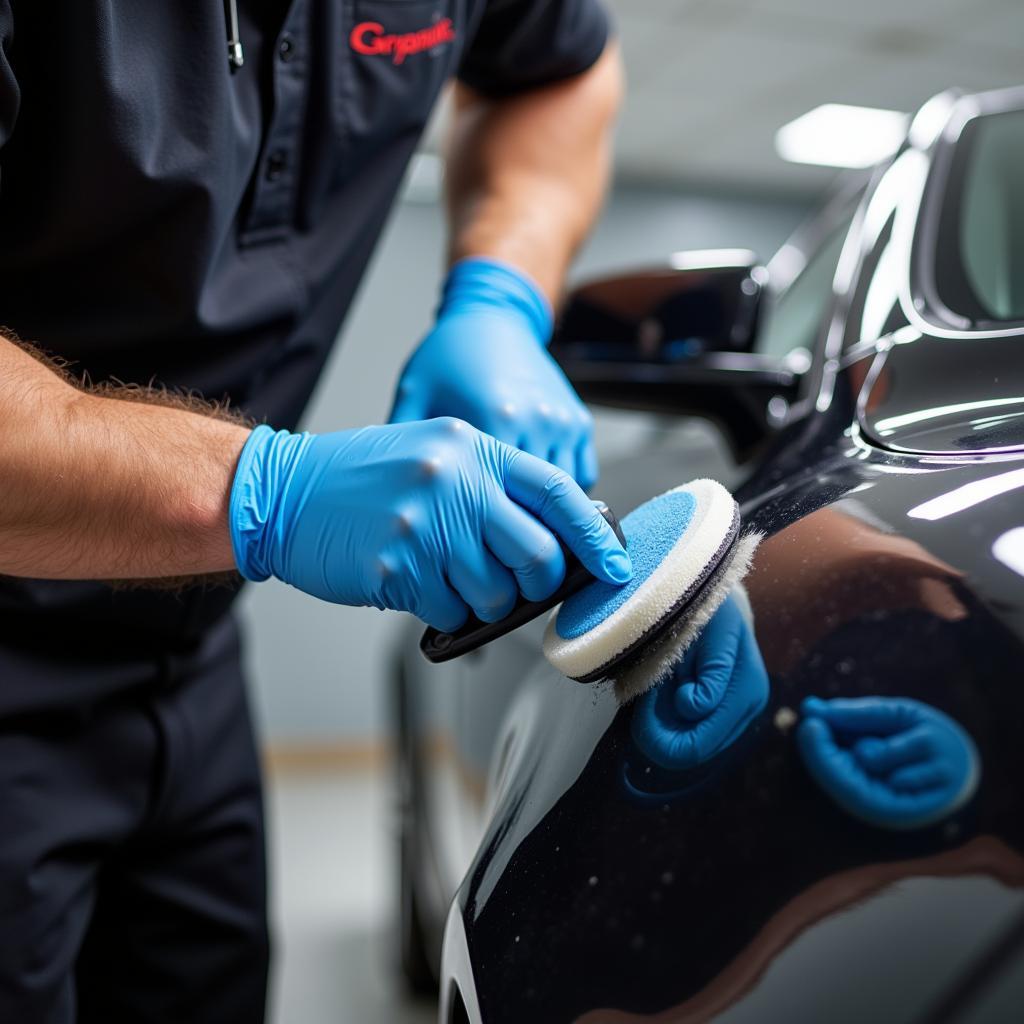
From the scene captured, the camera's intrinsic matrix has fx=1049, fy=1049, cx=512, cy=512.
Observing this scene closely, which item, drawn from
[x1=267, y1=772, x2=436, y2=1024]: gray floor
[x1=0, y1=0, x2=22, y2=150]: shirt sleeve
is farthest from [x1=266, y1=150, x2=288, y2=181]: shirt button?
[x1=267, y1=772, x2=436, y2=1024]: gray floor

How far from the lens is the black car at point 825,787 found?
0.42 metres

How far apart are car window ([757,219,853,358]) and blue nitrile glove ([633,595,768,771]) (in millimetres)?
788

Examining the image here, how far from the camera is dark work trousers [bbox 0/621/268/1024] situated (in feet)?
2.92

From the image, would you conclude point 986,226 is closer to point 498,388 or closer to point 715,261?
A: point 715,261

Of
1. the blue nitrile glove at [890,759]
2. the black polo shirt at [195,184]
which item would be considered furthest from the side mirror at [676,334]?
the blue nitrile glove at [890,759]

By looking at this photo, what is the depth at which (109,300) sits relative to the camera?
856 mm

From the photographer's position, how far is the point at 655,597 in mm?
565

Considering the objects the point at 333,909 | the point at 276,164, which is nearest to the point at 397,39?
the point at 276,164

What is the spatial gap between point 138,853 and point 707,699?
29.2 inches

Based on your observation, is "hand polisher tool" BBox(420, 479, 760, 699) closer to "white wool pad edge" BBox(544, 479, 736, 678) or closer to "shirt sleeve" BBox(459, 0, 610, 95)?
"white wool pad edge" BBox(544, 479, 736, 678)

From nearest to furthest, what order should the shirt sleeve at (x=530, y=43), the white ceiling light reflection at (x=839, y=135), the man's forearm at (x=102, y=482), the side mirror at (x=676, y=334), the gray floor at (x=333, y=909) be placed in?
the man's forearm at (x=102, y=482)
the side mirror at (x=676, y=334)
the shirt sleeve at (x=530, y=43)
the gray floor at (x=333, y=909)
the white ceiling light reflection at (x=839, y=135)

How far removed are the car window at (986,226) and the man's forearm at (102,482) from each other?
0.58 meters

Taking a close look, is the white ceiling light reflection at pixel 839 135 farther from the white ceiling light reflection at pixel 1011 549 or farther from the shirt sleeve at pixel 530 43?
the white ceiling light reflection at pixel 1011 549

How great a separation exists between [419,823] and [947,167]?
59.7 inches
